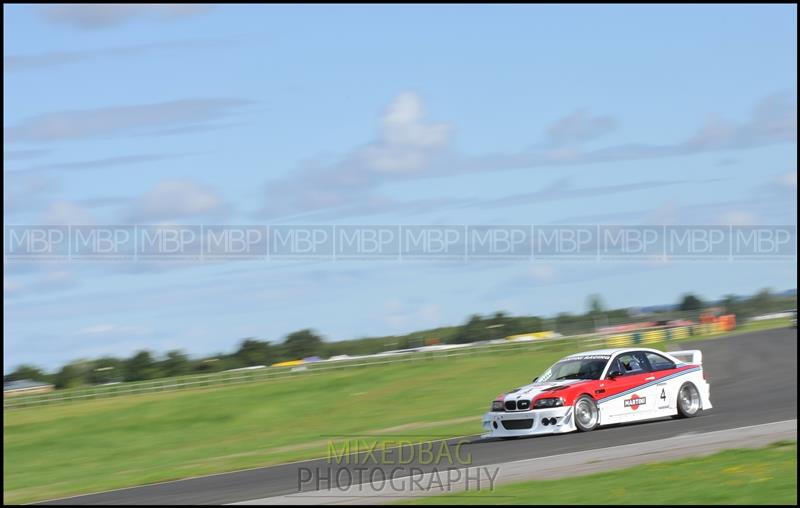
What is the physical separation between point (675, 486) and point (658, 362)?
810 centimetres

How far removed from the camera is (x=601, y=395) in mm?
17062

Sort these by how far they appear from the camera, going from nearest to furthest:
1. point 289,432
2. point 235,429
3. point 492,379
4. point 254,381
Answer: point 289,432 < point 235,429 < point 492,379 < point 254,381

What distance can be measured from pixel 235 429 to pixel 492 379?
9.06 meters

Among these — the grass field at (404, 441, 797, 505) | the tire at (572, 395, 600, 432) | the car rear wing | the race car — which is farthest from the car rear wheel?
the grass field at (404, 441, 797, 505)

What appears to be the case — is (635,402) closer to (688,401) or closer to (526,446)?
(688,401)

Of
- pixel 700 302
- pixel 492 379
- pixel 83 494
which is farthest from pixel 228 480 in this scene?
pixel 700 302

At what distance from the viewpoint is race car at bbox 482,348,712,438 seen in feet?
54.6

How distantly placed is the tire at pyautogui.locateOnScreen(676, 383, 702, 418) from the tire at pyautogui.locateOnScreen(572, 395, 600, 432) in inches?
76.8

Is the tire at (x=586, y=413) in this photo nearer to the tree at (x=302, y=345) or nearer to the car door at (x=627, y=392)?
the car door at (x=627, y=392)

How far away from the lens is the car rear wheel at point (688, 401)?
1810 cm

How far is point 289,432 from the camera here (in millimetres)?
26656

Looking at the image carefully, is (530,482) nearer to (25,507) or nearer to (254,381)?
(25,507)

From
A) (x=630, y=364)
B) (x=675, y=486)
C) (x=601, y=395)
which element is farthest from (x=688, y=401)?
(x=675, y=486)

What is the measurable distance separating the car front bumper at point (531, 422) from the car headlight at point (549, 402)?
6 centimetres
